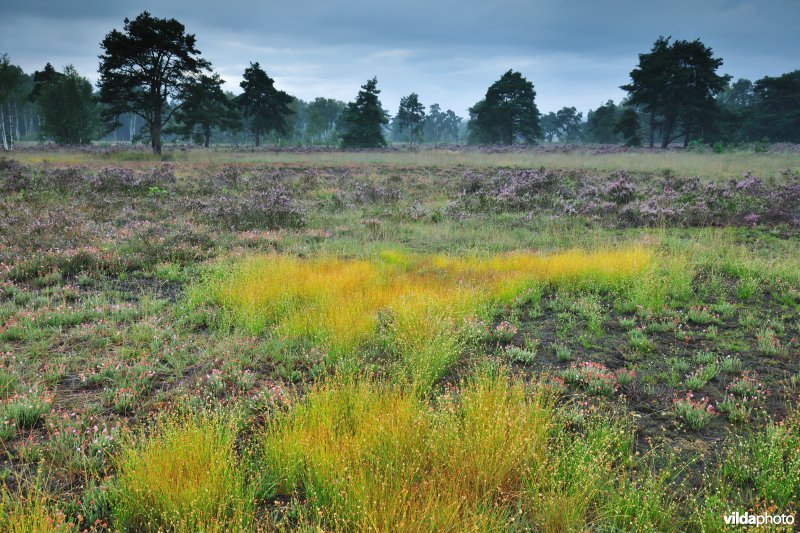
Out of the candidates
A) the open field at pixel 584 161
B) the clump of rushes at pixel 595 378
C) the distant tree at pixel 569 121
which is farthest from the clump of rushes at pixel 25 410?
the distant tree at pixel 569 121

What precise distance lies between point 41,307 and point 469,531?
677 centimetres

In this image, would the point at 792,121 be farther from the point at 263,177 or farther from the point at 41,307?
the point at 41,307

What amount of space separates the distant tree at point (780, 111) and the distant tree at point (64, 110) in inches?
3077

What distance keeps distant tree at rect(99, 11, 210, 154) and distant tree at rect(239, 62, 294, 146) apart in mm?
24480

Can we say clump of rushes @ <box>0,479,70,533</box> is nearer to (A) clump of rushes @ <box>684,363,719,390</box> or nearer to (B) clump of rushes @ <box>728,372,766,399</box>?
(A) clump of rushes @ <box>684,363,719,390</box>

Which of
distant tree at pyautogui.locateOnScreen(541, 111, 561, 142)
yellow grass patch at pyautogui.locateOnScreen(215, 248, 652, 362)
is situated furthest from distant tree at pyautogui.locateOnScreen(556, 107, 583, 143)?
yellow grass patch at pyautogui.locateOnScreen(215, 248, 652, 362)

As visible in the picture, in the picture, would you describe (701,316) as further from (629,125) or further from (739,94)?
(739,94)

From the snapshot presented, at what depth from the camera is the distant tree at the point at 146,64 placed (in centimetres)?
3209

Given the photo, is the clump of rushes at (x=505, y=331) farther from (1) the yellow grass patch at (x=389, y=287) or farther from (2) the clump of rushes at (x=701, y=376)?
(2) the clump of rushes at (x=701, y=376)

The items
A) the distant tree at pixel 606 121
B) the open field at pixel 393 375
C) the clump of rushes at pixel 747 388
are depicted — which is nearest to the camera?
the open field at pixel 393 375

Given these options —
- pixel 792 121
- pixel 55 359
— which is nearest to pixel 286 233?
pixel 55 359


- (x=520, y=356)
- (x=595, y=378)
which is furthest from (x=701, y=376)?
(x=520, y=356)

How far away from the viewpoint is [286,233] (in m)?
12.2

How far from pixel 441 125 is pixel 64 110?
4785 inches
